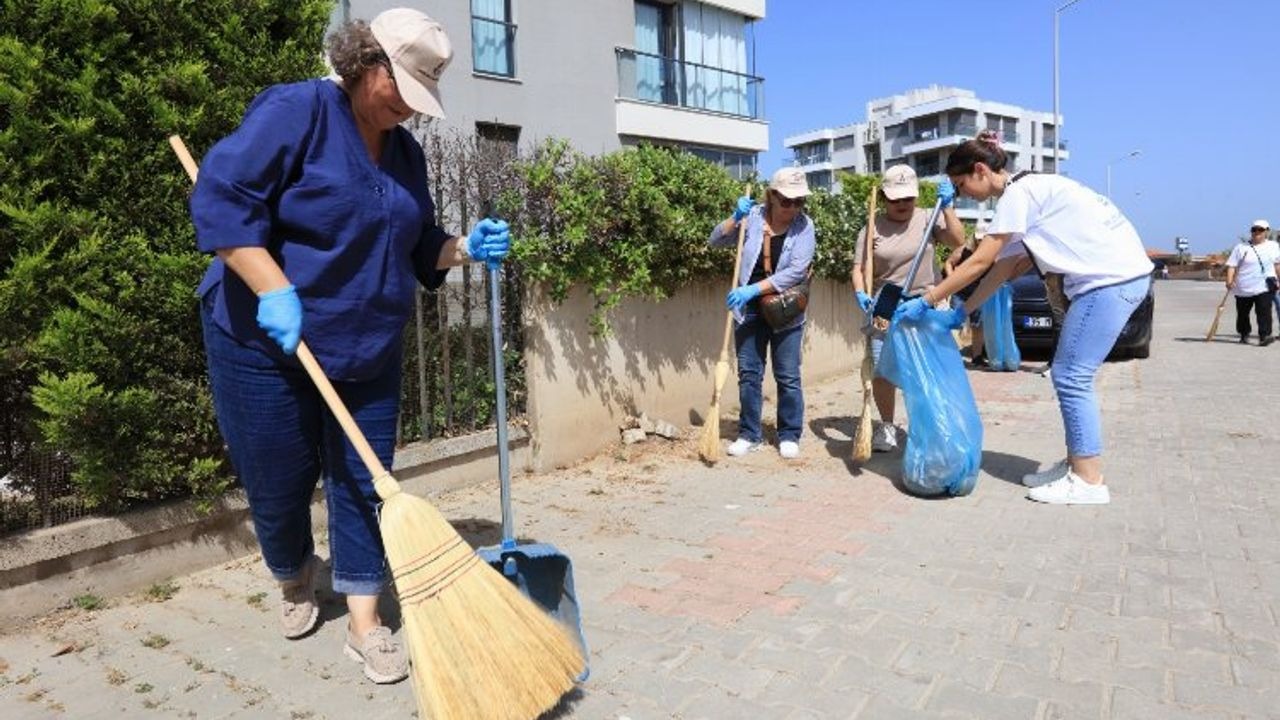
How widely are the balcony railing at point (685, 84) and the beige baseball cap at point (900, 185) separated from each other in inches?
583

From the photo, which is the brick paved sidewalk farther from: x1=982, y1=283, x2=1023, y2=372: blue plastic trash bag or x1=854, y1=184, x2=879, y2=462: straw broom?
x1=982, y1=283, x2=1023, y2=372: blue plastic trash bag

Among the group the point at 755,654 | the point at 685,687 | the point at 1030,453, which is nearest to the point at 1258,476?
the point at 1030,453

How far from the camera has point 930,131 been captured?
81812 millimetres

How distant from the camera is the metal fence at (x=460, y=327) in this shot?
4.63m

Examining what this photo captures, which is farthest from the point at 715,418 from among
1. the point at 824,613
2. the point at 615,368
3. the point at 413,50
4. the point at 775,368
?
the point at 413,50

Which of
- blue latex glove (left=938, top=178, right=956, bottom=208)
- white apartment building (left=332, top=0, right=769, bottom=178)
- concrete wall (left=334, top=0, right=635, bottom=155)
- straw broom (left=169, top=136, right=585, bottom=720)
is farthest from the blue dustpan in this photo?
concrete wall (left=334, top=0, right=635, bottom=155)

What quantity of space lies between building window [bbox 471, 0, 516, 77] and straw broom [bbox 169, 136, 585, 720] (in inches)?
600

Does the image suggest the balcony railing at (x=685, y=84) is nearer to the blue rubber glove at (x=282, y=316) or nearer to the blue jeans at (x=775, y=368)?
the blue jeans at (x=775, y=368)

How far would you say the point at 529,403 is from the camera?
203 inches

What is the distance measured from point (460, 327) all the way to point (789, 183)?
2089 millimetres

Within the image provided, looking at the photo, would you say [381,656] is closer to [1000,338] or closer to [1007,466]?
[1007,466]

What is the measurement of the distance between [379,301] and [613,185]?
2.92m

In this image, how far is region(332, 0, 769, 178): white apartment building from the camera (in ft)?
53.2

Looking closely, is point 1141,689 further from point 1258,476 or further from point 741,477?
point 1258,476
